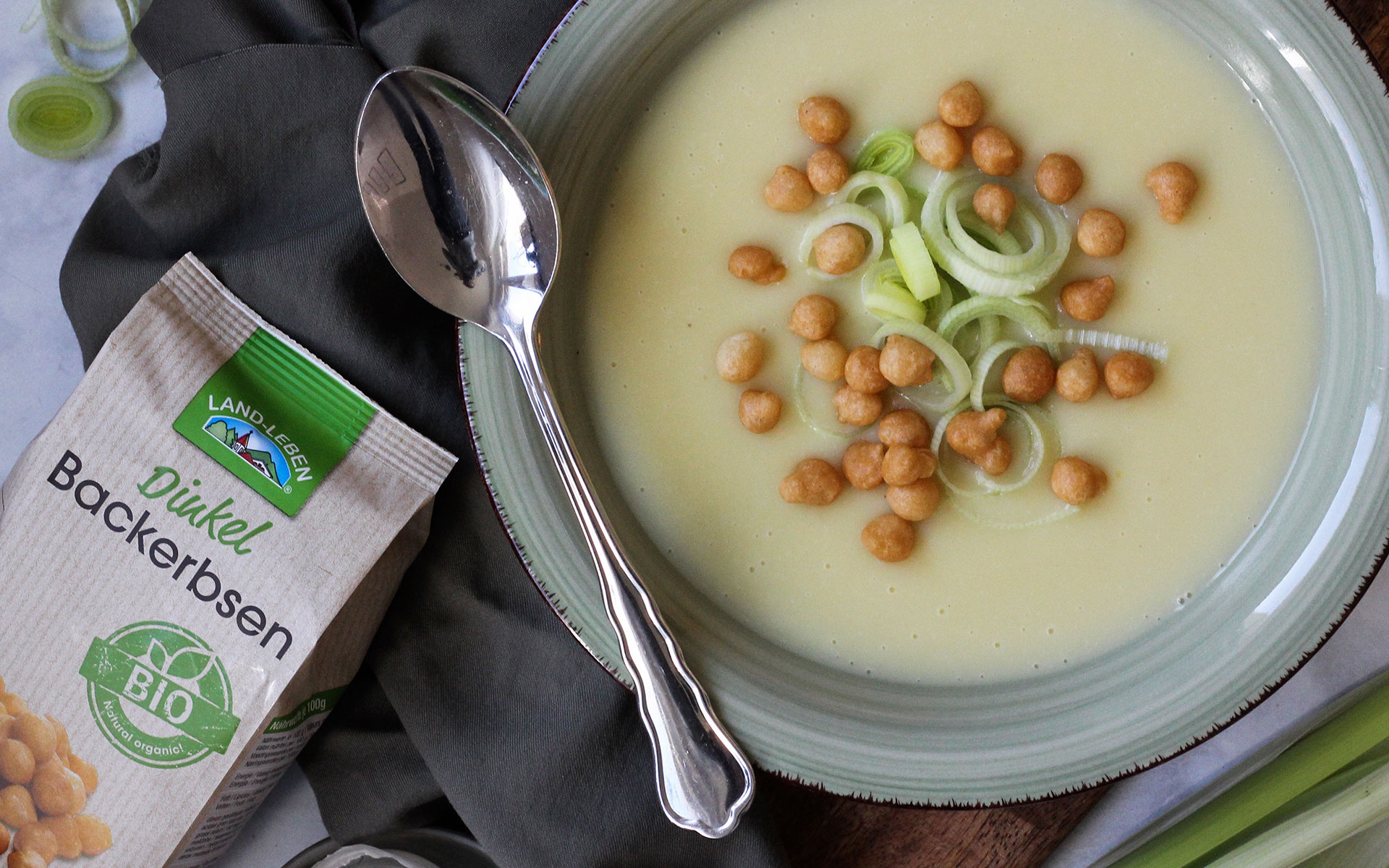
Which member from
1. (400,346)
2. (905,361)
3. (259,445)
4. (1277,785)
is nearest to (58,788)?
(259,445)

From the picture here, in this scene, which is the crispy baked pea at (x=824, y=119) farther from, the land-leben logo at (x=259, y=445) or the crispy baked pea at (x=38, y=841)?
the crispy baked pea at (x=38, y=841)

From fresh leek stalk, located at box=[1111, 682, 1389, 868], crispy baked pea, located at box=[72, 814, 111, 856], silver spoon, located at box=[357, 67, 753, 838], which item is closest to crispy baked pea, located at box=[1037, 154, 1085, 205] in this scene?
silver spoon, located at box=[357, 67, 753, 838]

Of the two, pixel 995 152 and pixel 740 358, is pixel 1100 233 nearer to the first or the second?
pixel 995 152

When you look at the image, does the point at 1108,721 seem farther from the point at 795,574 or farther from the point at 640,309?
the point at 640,309

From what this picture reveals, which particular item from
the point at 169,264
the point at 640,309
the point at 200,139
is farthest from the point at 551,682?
the point at 200,139

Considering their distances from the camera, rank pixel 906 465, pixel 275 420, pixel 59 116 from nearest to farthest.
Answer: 1. pixel 906 465
2. pixel 275 420
3. pixel 59 116

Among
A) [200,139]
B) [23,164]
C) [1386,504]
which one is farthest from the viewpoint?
[23,164]

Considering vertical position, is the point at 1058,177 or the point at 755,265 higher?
the point at 1058,177
